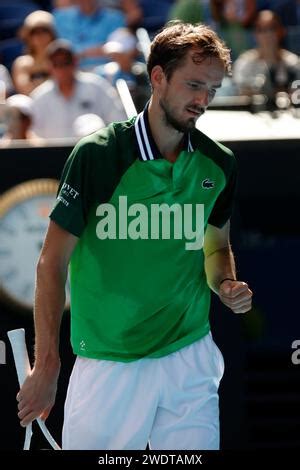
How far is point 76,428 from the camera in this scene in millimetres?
2918

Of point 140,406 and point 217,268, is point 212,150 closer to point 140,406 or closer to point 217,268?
point 217,268

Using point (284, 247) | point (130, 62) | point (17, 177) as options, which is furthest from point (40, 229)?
point (130, 62)

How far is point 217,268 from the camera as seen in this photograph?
3.03 m

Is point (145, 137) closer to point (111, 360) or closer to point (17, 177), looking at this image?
point (111, 360)

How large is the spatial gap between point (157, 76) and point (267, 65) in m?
2.70

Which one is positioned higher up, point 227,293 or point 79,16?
point 79,16

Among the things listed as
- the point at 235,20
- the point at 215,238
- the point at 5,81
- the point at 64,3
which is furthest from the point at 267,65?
the point at 215,238

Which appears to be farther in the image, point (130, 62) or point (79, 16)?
point (79, 16)

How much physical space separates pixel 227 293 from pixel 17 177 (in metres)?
1.94

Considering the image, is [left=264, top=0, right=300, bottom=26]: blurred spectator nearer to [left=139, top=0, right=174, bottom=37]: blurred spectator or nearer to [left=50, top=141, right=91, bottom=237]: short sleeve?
[left=139, top=0, right=174, bottom=37]: blurred spectator

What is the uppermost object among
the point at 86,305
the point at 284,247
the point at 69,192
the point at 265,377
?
the point at 69,192

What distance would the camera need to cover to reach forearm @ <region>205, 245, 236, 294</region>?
301 cm

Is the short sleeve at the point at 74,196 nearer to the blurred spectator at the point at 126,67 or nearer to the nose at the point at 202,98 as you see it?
the nose at the point at 202,98

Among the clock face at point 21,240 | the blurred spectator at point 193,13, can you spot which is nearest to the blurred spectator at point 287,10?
the blurred spectator at point 193,13
